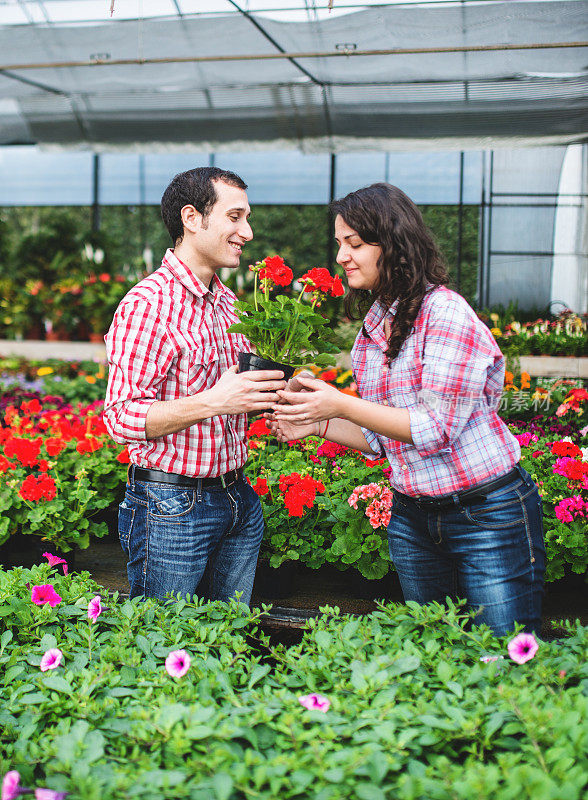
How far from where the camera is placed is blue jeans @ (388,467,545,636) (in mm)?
1648

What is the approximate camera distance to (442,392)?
1567 millimetres

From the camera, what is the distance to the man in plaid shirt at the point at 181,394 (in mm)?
1770

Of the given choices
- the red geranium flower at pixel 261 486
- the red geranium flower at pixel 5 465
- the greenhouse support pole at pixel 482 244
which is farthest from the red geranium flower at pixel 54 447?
the greenhouse support pole at pixel 482 244

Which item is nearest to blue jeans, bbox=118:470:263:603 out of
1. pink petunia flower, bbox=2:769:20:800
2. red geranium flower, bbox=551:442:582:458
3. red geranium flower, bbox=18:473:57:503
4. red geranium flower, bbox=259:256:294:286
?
red geranium flower, bbox=259:256:294:286

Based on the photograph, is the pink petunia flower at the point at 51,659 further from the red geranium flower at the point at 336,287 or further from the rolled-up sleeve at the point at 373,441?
the red geranium flower at the point at 336,287

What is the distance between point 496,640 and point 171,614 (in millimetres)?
740

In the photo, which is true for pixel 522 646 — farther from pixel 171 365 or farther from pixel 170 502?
pixel 171 365

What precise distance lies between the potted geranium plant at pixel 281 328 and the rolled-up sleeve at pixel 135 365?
198 mm

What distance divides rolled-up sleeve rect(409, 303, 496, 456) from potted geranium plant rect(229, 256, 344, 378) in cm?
28

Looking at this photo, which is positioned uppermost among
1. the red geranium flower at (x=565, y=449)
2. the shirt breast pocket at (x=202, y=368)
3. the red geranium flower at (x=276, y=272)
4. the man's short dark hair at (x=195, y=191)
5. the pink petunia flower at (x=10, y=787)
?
the man's short dark hair at (x=195, y=191)

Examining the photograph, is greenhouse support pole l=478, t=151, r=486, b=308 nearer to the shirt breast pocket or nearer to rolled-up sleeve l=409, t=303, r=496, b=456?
the shirt breast pocket

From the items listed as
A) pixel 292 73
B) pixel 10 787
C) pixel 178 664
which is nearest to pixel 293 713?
pixel 178 664

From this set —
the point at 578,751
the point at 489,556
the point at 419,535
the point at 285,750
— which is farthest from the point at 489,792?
the point at 419,535

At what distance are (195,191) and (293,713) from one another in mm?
1316
